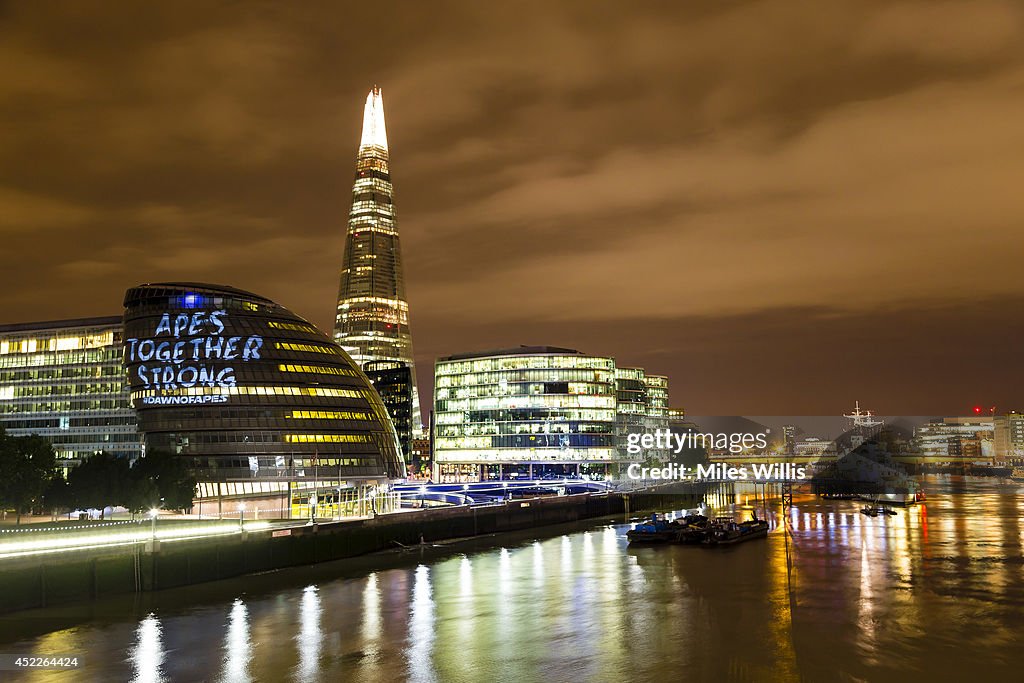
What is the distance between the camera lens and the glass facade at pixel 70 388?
143625mm

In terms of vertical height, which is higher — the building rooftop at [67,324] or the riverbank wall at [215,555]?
the building rooftop at [67,324]

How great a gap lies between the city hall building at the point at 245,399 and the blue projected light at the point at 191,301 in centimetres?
15

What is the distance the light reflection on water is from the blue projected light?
71694mm

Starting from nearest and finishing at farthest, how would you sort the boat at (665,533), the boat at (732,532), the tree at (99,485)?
the tree at (99,485) → the boat at (665,533) → the boat at (732,532)

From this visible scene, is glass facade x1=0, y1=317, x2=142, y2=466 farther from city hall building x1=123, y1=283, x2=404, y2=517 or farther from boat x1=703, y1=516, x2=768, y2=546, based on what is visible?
boat x1=703, y1=516, x2=768, y2=546

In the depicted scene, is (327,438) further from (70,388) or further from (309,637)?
(309,637)

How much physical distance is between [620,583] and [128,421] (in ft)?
325

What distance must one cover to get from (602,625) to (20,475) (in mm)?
63656

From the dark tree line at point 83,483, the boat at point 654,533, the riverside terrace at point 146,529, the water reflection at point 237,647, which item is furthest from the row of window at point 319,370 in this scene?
the water reflection at point 237,647

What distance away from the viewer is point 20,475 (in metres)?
88.5

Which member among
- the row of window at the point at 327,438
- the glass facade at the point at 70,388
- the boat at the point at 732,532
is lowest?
the boat at the point at 732,532

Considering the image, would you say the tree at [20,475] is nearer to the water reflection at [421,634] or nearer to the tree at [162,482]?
the tree at [162,482]

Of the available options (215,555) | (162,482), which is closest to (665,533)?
(215,555)

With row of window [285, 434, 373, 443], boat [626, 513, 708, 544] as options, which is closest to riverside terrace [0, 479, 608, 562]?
row of window [285, 434, 373, 443]
